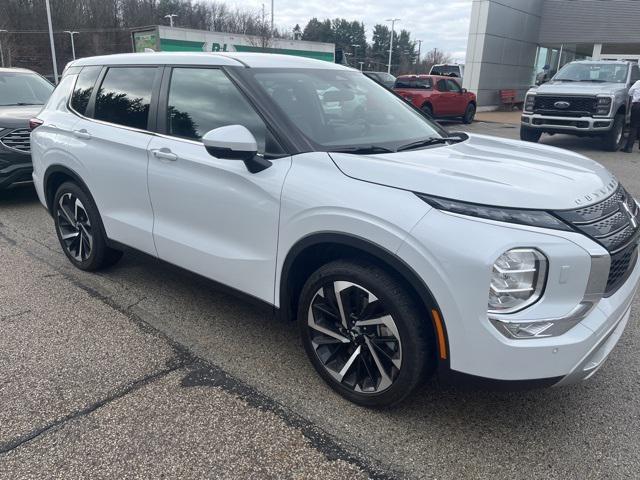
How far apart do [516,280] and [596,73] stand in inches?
512

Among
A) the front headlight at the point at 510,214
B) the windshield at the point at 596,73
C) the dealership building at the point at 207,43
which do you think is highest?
the dealership building at the point at 207,43

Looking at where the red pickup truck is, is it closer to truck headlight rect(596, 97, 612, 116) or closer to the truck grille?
truck headlight rect(596, 97, 612, 116)

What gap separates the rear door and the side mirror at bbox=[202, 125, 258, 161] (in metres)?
1.04

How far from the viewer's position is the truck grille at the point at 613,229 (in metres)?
2.29

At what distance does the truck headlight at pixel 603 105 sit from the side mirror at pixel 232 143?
36.5 ft

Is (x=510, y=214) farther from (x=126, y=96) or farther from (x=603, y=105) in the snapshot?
(x=603, y=105)

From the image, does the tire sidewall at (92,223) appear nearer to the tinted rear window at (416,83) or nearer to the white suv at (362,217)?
the white suv at (362,217)

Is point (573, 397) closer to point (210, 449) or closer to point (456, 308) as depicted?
point (456, 308)

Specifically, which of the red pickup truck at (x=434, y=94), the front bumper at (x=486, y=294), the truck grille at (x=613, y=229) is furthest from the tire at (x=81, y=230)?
the red pickup truck at (x=434, y=94)

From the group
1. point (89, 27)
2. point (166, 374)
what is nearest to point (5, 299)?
point (166, 374)


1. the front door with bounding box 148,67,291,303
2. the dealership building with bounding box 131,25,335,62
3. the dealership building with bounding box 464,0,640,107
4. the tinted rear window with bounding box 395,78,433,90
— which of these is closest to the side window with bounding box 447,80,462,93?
the tinted rear window with bounding box 395,78,433,90

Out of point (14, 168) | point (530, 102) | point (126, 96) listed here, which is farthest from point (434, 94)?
point (126, 96)

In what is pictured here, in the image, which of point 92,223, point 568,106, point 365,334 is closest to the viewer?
point 365,334

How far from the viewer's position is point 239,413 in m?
2.73
